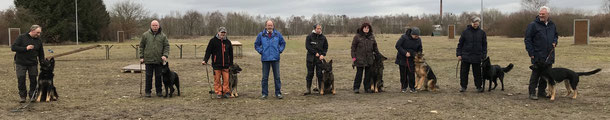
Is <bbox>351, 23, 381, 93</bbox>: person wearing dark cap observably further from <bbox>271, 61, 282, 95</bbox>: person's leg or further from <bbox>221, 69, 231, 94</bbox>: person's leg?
<bbox>221, 69, 231, 94</bbox>: person's leg

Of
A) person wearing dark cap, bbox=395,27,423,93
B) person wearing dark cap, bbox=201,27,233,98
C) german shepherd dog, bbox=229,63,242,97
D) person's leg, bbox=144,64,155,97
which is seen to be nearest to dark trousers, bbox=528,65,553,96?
person wearing dark cap, bbox=395,27,423,93

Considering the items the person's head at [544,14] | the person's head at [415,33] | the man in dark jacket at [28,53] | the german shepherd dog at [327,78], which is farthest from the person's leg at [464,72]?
the man in dark jacket at [28,53]

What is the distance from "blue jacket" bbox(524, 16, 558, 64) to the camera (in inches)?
279

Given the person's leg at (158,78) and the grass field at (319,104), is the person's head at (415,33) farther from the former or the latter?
the person's leg at (158,78)

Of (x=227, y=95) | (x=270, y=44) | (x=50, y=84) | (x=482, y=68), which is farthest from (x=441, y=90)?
(x=50, y=84)

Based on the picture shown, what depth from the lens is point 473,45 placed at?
769cm

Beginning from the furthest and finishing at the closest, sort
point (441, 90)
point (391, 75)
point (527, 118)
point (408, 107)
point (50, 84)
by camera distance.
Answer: point (391, 75) → point (441, 90) → point (50, 84) → point (408, 107) → point (527, 118)

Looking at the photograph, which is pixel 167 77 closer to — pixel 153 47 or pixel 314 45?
pixel 153 47

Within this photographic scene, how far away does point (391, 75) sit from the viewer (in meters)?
11.5

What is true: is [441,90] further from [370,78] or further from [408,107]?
[408,107]

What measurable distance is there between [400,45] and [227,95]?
3.18m

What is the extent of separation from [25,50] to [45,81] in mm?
605

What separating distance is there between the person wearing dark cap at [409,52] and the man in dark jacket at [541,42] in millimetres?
1779

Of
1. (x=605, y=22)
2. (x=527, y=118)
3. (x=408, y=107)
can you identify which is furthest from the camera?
(x=605, y=22)
